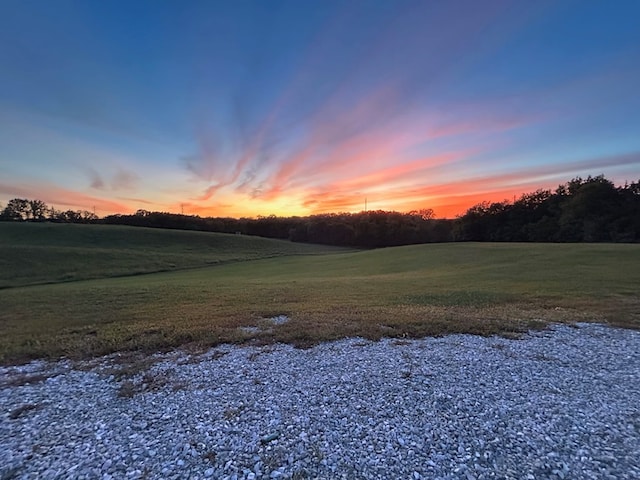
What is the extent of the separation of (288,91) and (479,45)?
9292 mm

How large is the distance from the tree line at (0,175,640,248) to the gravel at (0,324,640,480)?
182ft

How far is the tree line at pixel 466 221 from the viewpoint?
48750mm

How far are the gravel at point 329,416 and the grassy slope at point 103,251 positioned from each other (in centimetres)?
2790

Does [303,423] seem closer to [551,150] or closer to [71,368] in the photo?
[71,368]

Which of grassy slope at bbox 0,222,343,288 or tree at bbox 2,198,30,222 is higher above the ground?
tree at bbox 2,198,30,222

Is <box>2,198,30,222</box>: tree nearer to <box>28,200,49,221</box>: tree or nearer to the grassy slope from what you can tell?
<box>28,200,49,221</box>: tree

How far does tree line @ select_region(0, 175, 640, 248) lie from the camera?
160 feet

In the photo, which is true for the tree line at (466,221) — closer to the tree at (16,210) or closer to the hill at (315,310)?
the tree at (16,210)

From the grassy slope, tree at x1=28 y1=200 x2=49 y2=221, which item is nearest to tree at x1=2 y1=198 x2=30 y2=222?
tree at x1=28 y1=200 x2=49 y2=221

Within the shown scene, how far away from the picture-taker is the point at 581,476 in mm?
3189

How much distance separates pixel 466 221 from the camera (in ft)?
201

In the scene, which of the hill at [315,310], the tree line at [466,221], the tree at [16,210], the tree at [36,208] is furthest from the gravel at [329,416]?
the tree at [36,208]

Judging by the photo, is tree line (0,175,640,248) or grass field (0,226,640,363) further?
tree line (0,175,640,248)

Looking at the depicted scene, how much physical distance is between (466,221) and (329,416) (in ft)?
210
